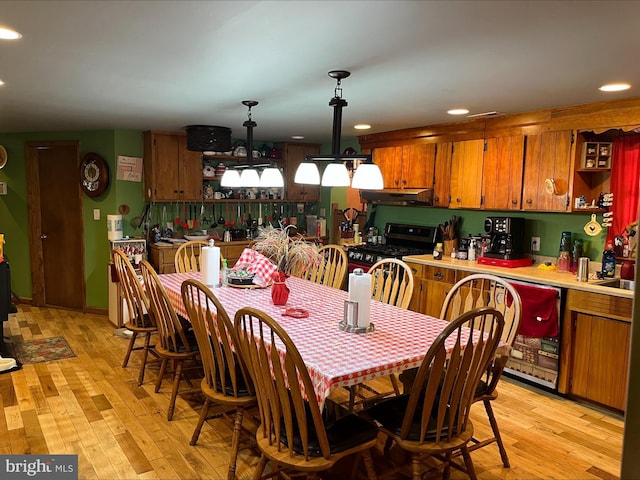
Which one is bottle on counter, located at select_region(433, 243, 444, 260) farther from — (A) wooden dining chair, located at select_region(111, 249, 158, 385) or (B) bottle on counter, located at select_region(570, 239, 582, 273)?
(A) wooden dining chair, located at select_region(111, 249, 158, 385)

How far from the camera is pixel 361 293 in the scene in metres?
2.49

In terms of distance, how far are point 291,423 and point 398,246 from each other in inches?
147

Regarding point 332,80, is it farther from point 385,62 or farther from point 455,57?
point 455,57

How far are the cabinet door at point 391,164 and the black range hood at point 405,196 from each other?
96 millimetres

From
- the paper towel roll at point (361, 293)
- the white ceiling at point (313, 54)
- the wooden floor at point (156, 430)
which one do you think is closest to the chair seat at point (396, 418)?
the paper towel roll at point (361, 293)

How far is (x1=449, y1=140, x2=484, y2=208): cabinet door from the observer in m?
4.39

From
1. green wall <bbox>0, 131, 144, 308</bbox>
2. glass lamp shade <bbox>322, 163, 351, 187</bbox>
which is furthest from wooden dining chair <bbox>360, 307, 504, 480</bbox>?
green wall <bbox>0, 131, 144, 308</bbox>

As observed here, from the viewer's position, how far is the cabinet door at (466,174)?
4.39 meters

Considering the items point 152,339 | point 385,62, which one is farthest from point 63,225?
point 385,62

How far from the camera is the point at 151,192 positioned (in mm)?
5352

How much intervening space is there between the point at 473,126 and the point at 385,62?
2.21 meters

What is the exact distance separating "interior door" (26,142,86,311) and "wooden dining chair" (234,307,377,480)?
14.4 feet

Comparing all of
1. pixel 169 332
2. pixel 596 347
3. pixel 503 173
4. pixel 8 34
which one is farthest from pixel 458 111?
pixel 8 34

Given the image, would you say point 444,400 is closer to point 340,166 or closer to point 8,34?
point 340,166
